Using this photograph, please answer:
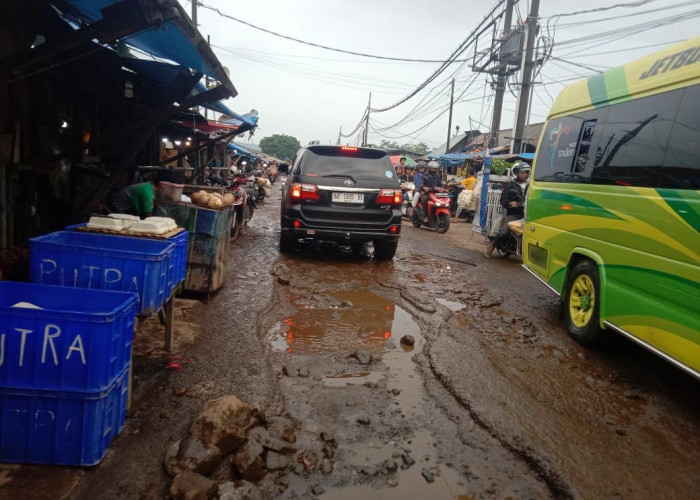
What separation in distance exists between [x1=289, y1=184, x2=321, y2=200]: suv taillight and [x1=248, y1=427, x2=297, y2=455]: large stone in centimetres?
468

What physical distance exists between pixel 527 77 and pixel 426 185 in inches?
229

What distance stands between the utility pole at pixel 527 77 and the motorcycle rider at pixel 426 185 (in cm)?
487

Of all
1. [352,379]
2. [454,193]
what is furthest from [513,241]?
[454,193]

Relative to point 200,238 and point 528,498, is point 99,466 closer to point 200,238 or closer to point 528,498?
point 528,498

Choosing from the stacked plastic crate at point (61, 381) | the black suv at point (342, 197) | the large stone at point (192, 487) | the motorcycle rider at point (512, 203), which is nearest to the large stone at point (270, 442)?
the large stone at point (192, 487)

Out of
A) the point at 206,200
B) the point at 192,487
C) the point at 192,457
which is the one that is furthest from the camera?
the point at 206,200

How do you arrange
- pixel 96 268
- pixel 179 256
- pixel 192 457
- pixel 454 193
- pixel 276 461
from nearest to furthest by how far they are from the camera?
1. pixel 192 457
2. pixel 276 461
3. pixel 96 268
4. pixel 179 256
5. pixel 454 193

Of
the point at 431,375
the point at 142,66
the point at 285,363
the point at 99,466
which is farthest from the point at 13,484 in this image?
the point at 142,66

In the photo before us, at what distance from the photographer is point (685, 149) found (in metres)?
3.21

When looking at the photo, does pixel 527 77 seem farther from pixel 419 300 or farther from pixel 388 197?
pixel 419 300

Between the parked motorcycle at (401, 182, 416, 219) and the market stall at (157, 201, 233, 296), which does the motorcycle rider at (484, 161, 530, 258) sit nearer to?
the parked motorcycle at (401, 182, 416, 219)

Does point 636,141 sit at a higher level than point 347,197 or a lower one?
higher

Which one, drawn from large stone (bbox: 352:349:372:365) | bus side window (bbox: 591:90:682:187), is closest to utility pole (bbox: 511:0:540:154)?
bus side window (bbox: 591:90:682:187)

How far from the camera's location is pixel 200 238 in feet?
15.9
